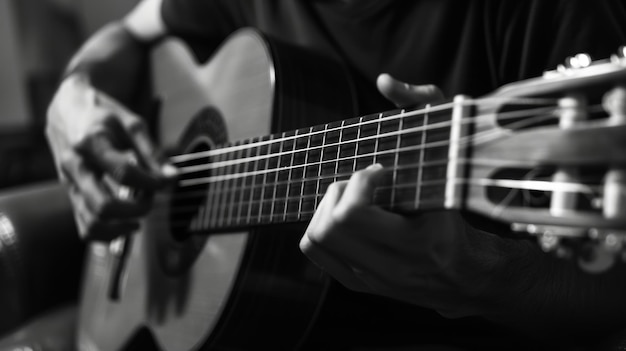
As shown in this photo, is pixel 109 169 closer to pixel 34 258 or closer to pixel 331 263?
pixel 34 258

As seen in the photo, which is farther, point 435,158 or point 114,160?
point 114,160

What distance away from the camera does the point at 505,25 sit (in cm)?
86

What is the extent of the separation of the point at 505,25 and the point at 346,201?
0.41 meters

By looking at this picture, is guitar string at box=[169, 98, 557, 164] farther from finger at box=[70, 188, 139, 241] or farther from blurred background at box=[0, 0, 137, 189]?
blurred background at box=[0, 0, 137, 189]

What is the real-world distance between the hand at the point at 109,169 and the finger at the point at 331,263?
429mm

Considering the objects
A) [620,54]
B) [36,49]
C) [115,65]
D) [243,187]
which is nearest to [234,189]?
[243,187]

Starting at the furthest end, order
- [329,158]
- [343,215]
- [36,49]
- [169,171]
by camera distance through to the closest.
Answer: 1. [36,49]
2. [169,171]
3. [329,158]
4. [343,215]

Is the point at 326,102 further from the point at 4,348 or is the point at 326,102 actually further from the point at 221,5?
the point at 4,348

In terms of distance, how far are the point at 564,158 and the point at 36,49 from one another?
269 centimetres

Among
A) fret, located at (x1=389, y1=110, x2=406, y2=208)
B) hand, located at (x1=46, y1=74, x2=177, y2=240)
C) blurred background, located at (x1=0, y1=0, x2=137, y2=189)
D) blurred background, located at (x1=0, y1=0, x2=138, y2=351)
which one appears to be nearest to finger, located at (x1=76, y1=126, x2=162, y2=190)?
hand, located at (x1=46, y1=74, x2=177, y2=240)

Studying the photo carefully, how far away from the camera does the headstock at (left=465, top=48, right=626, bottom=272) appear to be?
443mm

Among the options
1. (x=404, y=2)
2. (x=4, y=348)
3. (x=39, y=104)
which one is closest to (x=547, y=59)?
(x=404, y=2)

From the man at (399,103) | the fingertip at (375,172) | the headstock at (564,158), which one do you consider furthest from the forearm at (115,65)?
the headstock at (564,158)

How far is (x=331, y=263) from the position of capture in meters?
0.66
